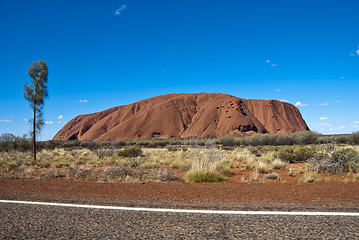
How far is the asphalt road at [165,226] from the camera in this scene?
341cm

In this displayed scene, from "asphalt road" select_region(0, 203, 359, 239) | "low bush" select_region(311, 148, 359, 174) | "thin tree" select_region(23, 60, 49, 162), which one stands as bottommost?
"low bush" select_region(311, 148, 359, 174)

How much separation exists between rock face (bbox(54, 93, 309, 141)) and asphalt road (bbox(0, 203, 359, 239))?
263ft

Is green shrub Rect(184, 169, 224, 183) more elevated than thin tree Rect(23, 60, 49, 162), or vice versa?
thin tree Rect(23, 60, 49, 162)

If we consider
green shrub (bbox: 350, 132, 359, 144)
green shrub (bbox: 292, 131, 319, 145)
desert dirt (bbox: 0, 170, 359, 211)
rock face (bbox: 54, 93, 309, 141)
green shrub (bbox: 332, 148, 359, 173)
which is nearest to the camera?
desert dirt (bbox: 0, 170, 359, 211)

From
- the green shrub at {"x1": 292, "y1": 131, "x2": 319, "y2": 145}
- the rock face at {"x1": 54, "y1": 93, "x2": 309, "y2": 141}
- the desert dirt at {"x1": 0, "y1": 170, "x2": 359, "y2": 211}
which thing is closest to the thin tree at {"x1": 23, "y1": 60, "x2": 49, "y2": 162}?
the desert dirt at {"x1": 0, "y1": 170, "x2": 359, "y2": 211}

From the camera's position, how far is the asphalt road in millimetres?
3408

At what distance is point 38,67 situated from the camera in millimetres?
18469

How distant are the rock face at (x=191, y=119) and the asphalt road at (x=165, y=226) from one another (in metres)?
80.3

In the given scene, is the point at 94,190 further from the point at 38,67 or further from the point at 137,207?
the point at 38,67

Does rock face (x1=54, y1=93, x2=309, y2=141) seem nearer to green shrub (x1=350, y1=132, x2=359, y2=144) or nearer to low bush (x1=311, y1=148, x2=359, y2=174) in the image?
green shrub (x1=350, y1=132, x2=359, y2=144)

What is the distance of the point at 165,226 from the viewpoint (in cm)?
380

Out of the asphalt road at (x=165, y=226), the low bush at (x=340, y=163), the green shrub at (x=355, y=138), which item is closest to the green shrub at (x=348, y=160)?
the low bush at (x=340, y=163)

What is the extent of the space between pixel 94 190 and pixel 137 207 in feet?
9.17

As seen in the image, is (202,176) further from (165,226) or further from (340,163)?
(340,163)
